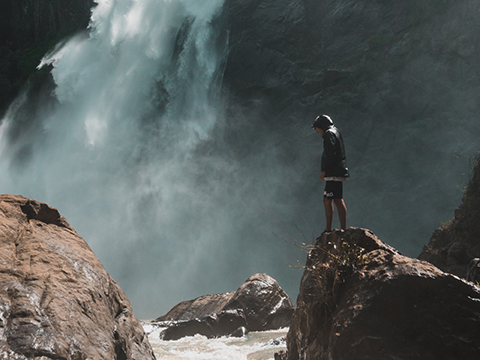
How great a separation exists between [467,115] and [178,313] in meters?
21.3

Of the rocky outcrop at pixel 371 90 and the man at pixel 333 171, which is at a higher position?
the rocky outcrop at pixel 371 90

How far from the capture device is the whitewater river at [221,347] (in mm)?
8047

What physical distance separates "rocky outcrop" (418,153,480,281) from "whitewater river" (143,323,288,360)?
4603mm

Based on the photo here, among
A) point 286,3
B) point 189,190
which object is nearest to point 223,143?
point 189,190

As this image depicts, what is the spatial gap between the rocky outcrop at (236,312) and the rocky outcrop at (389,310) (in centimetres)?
776

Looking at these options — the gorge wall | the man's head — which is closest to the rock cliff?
the gorge wall

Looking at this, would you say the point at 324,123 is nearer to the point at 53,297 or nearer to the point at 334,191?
the point at 334,191

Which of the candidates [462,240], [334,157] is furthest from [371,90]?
[334,157]

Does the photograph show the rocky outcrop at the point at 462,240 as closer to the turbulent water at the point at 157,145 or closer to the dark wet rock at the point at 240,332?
the dark wet rock at the point at 240,332

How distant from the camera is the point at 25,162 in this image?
2684cm

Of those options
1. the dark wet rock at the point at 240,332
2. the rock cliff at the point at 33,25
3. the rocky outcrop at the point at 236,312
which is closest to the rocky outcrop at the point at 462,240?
the rocky outcrop at the point at 236,312

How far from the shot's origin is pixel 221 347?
9.23 m

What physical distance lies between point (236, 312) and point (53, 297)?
8.97m

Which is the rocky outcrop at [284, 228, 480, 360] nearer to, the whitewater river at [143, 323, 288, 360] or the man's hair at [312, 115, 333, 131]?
the man's hair at [312, 115, 333, 131]
